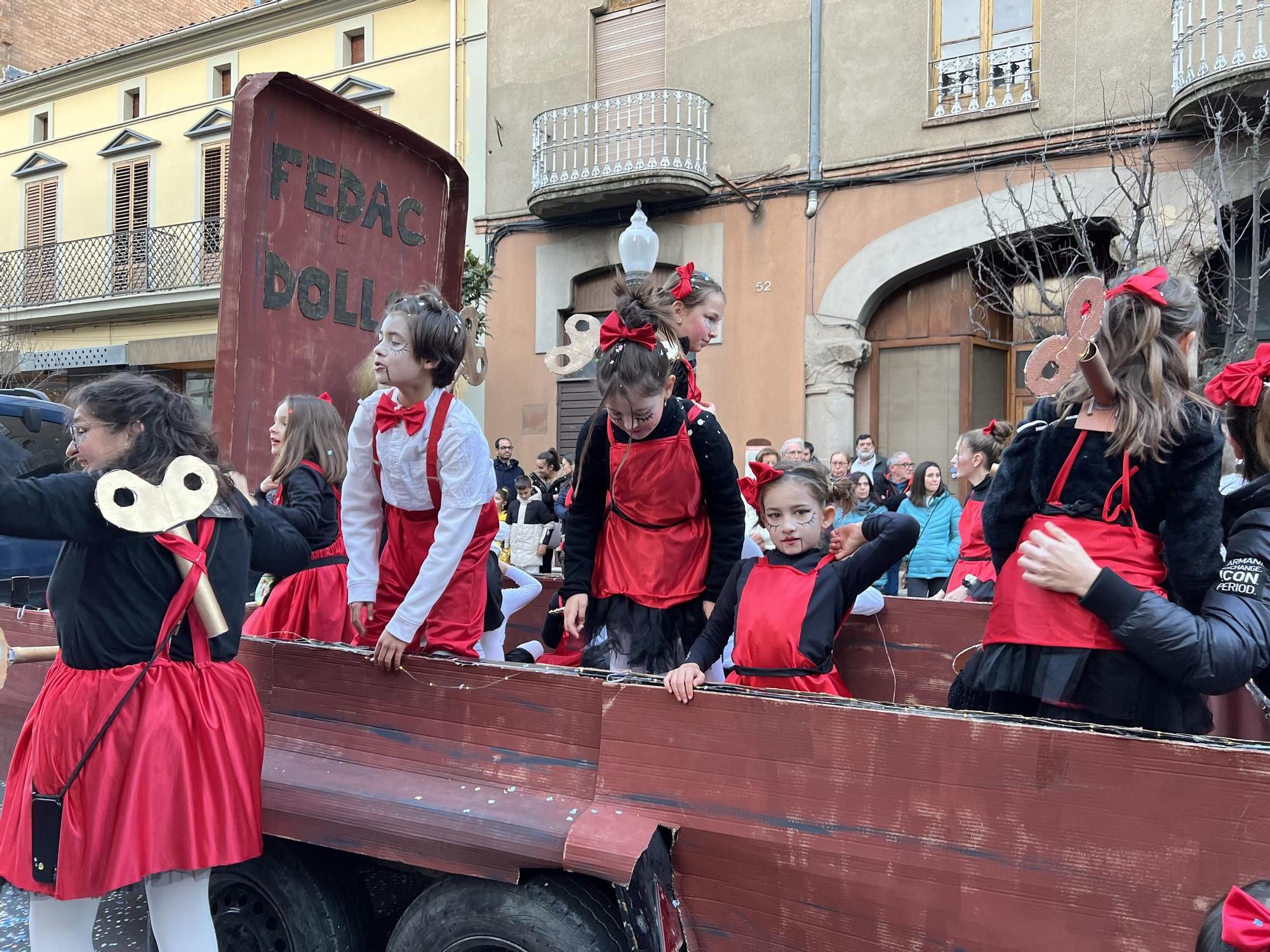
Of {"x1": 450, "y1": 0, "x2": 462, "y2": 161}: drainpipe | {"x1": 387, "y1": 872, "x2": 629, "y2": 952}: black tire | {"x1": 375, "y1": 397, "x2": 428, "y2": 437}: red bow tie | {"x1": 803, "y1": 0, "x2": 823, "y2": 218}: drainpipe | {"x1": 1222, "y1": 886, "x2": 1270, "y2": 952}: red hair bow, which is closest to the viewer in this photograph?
{"x1": 1222, "y1": 886, "x2": 1270, "y2": 952}: red hair bow

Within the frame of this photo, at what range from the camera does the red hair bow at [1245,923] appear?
1.38 metres

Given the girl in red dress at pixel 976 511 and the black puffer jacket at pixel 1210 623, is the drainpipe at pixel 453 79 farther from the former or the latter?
the black puffer jacket at pixel 1210 623

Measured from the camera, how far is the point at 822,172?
12086mm

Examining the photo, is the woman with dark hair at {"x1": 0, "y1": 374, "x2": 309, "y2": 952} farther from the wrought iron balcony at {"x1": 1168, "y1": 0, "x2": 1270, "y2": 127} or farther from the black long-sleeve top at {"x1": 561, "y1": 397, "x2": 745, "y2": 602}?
the wrought iron balcony at {"x1": 1168, "y1": 0, "x2": 1270, "y2": 127}

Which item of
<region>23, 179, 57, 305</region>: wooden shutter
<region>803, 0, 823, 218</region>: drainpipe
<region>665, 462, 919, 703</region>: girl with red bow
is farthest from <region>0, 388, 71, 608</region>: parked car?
<region>23, 179, 57, 305</region>: wooden shutter

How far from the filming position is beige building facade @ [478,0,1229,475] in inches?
426

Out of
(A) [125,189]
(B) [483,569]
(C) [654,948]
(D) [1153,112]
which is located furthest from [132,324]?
(C) [654,948]

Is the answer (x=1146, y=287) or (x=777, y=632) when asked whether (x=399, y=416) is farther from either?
(x=1146, y=287)

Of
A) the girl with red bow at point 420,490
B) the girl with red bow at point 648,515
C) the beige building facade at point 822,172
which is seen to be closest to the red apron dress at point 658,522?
the girl with red bow at point 648,515

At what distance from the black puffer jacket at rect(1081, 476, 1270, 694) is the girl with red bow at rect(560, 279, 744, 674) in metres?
1.32

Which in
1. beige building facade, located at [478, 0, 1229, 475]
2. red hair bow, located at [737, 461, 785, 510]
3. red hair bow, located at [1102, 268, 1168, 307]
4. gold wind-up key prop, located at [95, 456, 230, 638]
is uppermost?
beige building facade, located at [478, 0, 1229, 475]

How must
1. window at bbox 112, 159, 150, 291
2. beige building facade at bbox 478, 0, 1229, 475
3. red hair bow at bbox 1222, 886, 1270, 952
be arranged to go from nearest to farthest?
red hair bow at bbox 1222, 886, 1270, 952, beige building facade at bbox 478, 0, 1229, 475, window at bbox 112, 159, 150, 291

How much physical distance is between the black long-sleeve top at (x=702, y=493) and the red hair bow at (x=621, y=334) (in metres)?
0.21

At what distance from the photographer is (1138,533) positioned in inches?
79.4
